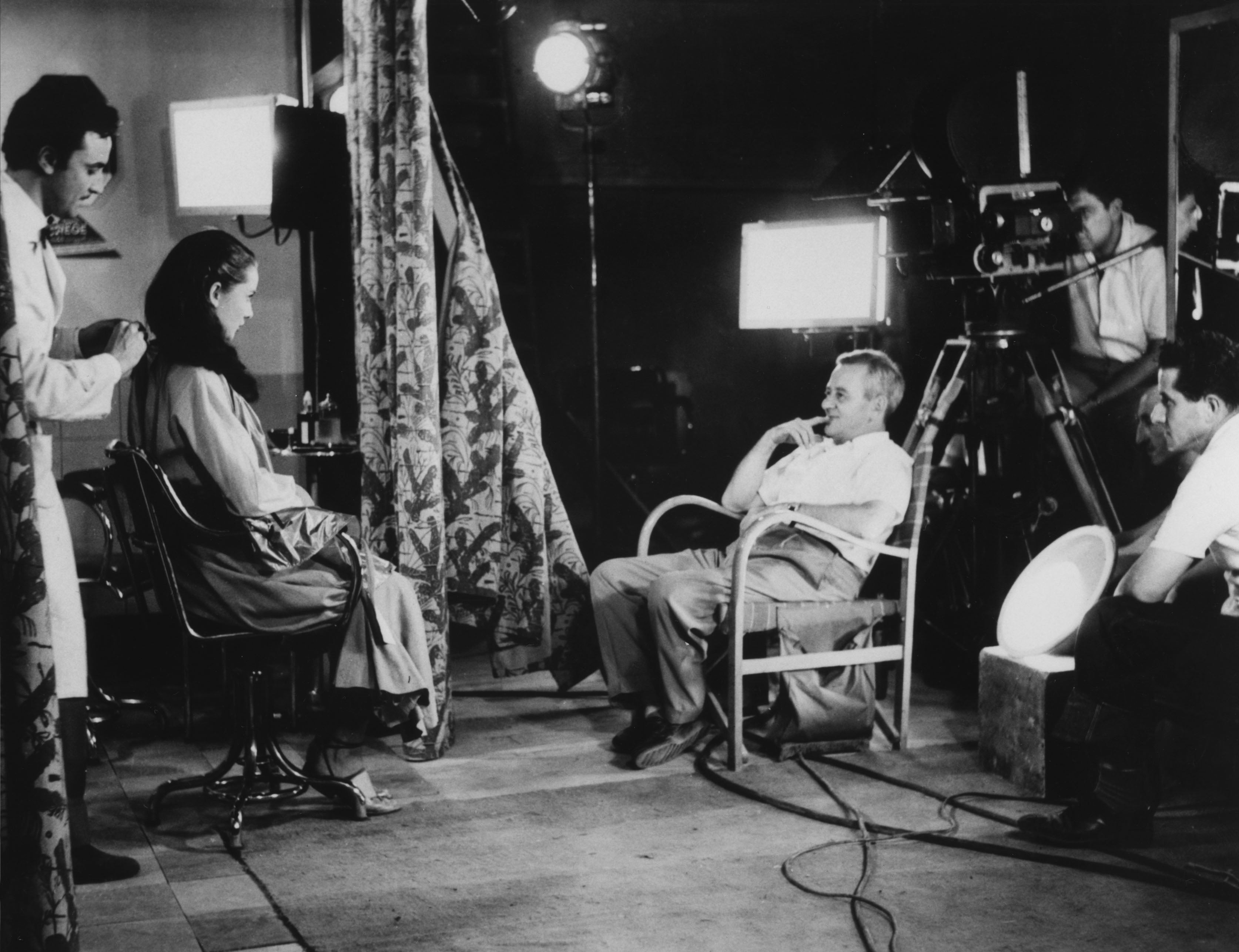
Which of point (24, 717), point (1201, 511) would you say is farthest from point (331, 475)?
point (24, 717)

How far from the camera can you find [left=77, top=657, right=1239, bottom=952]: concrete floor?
94.5 inches

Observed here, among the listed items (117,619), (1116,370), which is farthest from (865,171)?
(117,619)

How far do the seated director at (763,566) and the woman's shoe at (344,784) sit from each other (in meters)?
0.71

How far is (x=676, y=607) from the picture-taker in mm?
3484

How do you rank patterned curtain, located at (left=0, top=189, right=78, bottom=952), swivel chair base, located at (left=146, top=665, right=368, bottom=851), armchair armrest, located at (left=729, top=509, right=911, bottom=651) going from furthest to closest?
armchair armrest, located at (left=729, top=509, right=911, bottom=651), swivel chair base, located at (left=146, top=665, right=368, bottom=851), patterned curtain, located at (left=0, top=189, right=78, bottom=952)

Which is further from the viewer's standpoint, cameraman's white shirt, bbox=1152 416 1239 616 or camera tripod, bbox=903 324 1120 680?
camera tripod, bbox=903 324 1120 680

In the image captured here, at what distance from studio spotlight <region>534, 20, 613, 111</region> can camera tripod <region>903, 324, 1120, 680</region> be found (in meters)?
2.39

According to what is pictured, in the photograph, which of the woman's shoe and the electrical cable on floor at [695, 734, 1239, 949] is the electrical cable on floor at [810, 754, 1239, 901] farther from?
the woman's shoe

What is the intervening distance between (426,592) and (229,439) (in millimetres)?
891

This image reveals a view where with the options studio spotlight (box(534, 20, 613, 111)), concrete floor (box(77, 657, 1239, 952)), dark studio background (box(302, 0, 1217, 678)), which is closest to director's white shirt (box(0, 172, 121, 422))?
concrete floor (box(77, 657, 1239, 952))

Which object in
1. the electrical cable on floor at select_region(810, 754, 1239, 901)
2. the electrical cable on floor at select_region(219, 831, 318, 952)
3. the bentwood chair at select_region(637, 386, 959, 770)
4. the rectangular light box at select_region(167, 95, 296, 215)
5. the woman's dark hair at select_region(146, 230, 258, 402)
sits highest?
the rectangular light box at select_region(167, 95, 296, 215)

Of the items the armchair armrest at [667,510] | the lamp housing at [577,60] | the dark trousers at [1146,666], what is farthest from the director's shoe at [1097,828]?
the lamp housing at [577,60]

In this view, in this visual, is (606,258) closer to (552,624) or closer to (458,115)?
(458,115)

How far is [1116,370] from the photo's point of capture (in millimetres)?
4270
